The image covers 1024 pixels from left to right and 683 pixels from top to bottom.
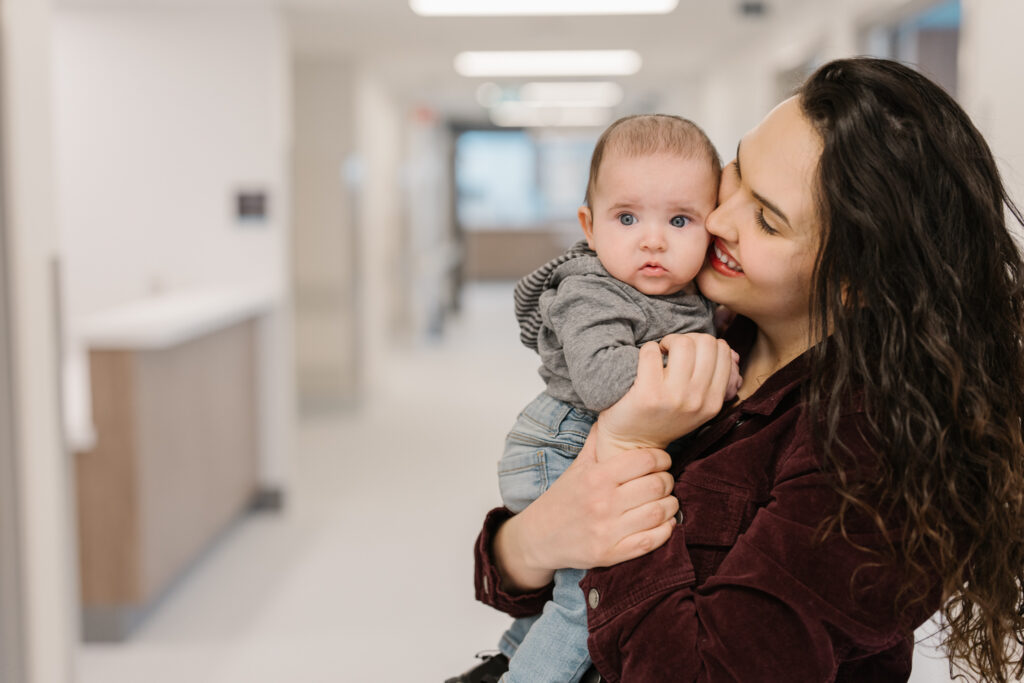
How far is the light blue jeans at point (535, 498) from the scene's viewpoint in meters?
1.22

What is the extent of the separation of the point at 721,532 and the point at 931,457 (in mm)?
224

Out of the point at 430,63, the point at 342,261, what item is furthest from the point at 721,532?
the point at 430,63

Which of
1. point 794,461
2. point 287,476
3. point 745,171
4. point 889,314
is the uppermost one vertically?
point 745,171

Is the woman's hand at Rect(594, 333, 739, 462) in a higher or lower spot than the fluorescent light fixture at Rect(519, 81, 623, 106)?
lower

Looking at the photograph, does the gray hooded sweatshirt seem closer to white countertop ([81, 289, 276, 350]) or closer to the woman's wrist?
the woman's wrist

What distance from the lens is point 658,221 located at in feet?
4.07

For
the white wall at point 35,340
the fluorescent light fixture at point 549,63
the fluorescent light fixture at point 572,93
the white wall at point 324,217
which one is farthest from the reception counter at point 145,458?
the fluorescent light fixture at point 572,93

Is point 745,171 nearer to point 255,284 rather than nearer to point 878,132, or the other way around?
point 878,132

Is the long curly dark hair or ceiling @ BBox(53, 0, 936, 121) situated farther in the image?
ceiling @ BBox(53, 0, 936, 121)

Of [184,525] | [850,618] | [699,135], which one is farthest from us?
[184,525]

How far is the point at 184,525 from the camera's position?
4.09m

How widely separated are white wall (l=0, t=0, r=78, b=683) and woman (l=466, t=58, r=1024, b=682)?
191 cm

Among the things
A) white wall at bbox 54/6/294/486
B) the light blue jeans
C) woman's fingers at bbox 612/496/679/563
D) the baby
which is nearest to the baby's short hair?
the baby

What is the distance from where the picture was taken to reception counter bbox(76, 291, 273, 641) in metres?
3.56
